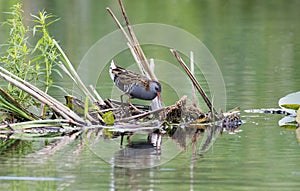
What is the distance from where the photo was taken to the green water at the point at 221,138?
24.1ft

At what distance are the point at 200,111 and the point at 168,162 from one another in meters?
2.05

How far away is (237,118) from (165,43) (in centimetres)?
879

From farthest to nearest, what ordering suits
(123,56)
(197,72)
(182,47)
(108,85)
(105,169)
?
(182,47), (123,56), (197,72), (108,85), (105,169)

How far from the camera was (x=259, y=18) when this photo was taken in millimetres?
24000

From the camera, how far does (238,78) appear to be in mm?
13312

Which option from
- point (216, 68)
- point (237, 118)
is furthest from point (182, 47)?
point (237, 118)

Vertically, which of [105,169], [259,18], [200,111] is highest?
[259,18]

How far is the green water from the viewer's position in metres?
7.33

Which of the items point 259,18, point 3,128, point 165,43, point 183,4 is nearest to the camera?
point 3,128

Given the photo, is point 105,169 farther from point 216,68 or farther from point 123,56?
point 123,56

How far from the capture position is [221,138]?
30.5ft

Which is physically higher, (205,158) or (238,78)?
(238,78)

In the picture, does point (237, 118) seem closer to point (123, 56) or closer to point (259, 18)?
point (123, 56)

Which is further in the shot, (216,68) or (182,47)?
(182,47)
